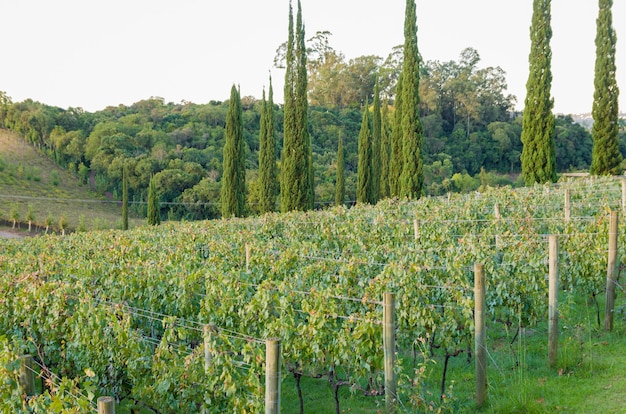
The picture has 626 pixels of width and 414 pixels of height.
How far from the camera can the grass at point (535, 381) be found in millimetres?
5223

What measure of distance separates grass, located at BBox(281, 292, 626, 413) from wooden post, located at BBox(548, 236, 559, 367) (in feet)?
0.37

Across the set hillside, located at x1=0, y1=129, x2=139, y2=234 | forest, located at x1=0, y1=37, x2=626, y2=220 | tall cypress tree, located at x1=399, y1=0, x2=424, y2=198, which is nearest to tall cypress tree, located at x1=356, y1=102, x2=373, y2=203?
forest, located at x1=0, y1=37, x2=626, y2=220

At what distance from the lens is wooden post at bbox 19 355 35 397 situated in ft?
12.5

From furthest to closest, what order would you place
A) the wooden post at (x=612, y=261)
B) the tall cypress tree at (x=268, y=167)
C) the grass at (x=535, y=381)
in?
1. the tall cypress tree at (x=268, y=167)
2. the wooden post at (x=612, y=261)
3. the grass at (x=535, y=381)

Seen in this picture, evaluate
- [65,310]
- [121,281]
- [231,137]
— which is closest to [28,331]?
[65,310]

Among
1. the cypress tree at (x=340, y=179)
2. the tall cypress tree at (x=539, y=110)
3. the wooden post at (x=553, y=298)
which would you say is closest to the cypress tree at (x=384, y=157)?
the cypress tree at (x=340, y=179)

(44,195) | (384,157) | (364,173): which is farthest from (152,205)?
(44,195)

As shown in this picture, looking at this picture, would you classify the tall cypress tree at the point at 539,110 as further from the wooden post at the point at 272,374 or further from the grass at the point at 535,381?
the wooden post at the point at 272,374

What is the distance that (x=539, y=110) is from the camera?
62.8ft

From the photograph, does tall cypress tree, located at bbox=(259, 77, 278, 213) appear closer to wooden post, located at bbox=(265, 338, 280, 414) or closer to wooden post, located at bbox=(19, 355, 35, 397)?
wooden post, located at bbox=(19, 355, 35, 397)

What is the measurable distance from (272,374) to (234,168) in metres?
23.3

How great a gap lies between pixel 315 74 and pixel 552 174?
155ft

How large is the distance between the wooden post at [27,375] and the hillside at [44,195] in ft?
103

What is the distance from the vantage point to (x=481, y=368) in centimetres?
523
